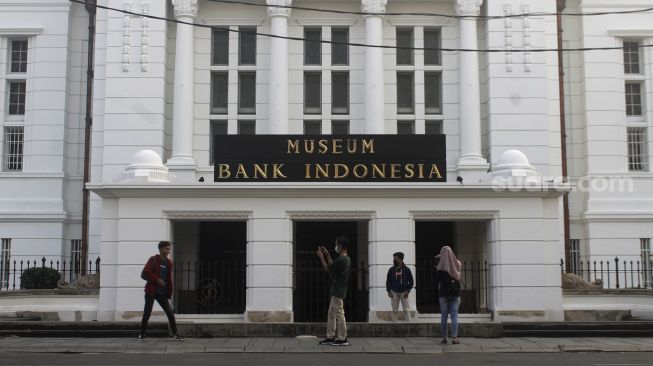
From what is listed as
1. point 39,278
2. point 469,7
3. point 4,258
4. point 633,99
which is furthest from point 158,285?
point 633,99

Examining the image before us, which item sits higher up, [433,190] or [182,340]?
[433,190]

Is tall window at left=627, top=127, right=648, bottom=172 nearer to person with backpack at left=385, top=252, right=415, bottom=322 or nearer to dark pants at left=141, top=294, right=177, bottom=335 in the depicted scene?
person with backpack at left=385, top=252, right=415, bottom=322

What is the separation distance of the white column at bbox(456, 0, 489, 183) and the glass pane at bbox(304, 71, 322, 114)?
527 cm

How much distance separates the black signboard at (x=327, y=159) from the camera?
2134cm

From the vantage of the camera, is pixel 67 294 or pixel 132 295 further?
pixel 67 294

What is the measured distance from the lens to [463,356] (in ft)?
47.4

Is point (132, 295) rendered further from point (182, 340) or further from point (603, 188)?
point (603, 188)

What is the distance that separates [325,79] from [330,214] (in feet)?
34.7

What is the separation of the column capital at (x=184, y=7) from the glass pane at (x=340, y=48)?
5.25 metres

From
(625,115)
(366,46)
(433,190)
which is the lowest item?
(433,190)

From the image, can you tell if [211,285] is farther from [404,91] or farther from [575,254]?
[575,254]

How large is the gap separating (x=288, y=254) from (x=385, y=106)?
11127 mm

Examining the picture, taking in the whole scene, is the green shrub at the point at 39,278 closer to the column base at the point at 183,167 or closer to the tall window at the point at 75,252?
the tall window at the point at 75,252

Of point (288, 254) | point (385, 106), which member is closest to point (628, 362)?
point (288, 254)
